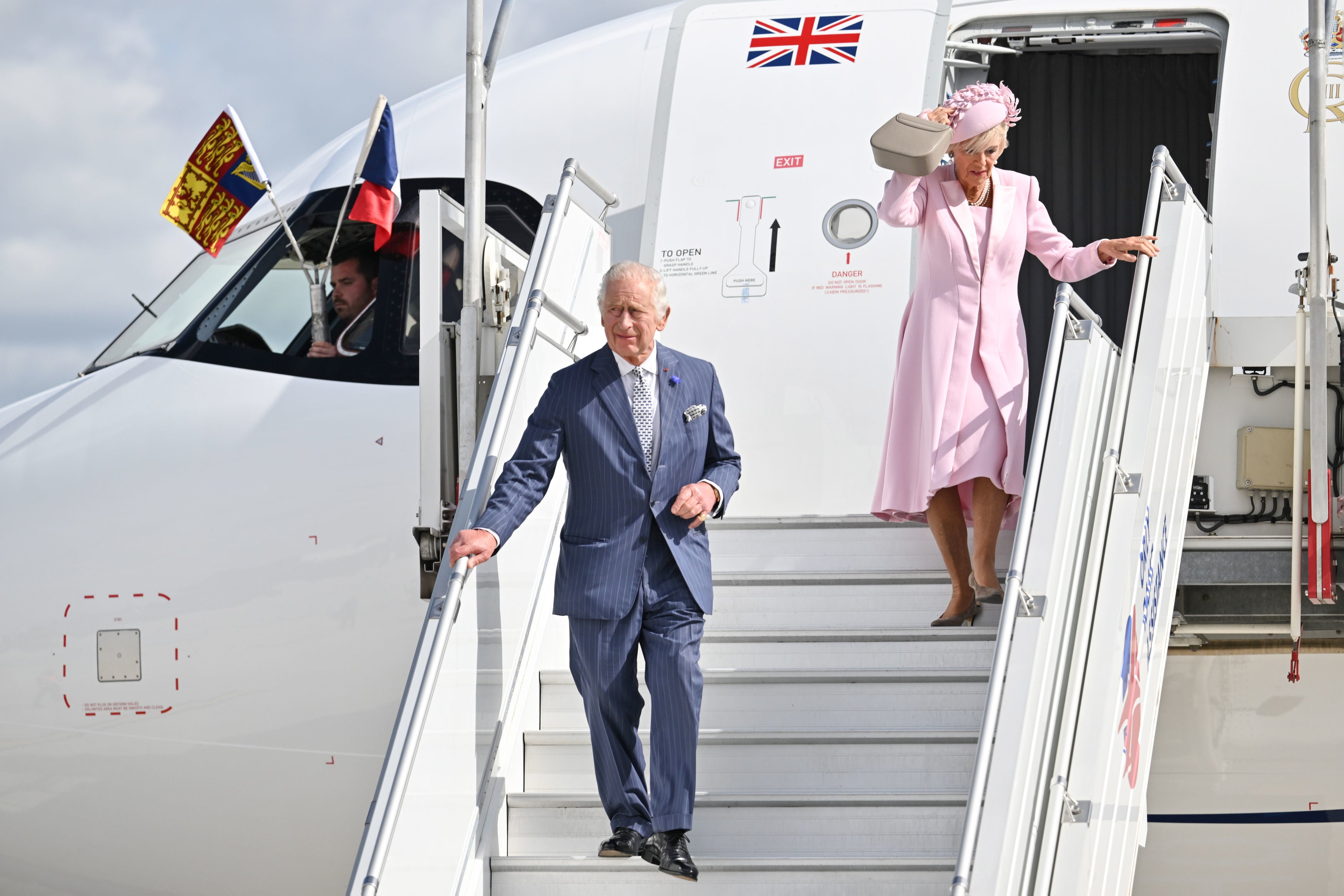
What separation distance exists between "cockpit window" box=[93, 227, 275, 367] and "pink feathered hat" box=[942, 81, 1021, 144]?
2514 millimetres

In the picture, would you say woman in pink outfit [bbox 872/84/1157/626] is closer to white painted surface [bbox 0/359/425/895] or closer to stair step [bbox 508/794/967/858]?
stair step [bbox 508/794/967/858]

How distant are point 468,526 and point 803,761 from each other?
3.66ft

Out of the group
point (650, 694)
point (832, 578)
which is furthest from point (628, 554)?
point (832, 578)

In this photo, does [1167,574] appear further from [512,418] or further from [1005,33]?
[1005,33]

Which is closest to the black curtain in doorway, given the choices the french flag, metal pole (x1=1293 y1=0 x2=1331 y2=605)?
metal pole (x1=1293 y1=0 x2=1331 y2=605)

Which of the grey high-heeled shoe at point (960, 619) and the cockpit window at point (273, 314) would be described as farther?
the cockpit window at point (273, 314)

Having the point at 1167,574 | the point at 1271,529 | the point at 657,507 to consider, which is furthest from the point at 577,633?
the point at 1271,529

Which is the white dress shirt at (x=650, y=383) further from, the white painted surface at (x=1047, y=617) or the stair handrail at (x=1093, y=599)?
the stair handrail at (x=1093, y=599)

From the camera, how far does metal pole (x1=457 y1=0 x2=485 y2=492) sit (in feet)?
13.9

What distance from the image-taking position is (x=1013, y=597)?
2945 millimetres

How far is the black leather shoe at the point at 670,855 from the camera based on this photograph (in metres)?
3.29

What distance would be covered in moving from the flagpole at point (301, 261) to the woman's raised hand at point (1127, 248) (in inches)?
104

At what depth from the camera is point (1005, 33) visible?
5297 mm

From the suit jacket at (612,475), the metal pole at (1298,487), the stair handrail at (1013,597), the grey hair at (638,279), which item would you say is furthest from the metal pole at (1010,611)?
the metal pole at (1298,487)
